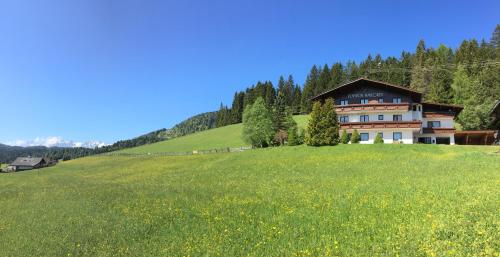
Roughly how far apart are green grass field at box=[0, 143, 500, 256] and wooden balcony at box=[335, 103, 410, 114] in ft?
101

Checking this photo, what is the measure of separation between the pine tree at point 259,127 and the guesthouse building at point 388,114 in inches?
763

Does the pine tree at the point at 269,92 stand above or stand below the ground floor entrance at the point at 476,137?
above

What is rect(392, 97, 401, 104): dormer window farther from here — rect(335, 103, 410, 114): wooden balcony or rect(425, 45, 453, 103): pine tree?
rect(425, 45, 453, 103): pine tree

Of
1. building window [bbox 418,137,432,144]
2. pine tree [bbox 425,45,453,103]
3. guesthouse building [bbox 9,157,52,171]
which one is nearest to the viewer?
building window [bbox 418,137,432,144]

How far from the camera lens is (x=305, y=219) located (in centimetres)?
1314

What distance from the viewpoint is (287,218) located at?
13453 mm

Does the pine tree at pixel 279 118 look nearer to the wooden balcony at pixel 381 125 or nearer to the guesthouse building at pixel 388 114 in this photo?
the guesthouse building at pixel 388 114

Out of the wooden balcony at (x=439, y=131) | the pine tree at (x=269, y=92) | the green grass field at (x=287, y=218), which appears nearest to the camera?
the green grass field at (x=287, y=218)

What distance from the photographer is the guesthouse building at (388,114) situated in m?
53.8

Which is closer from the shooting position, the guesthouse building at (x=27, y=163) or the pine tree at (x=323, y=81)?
the pine tree at (x=323, y=81)

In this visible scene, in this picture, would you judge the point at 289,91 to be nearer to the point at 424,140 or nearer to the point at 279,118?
the point at 279,118

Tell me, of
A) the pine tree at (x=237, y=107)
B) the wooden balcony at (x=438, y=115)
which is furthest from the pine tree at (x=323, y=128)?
the pine tree at (x=237, y=107)

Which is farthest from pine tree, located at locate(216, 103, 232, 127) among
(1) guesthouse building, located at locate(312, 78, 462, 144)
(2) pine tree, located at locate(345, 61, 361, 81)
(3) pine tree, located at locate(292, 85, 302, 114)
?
(1) guesthouse building, located at locate(312, 78, 462, 144)

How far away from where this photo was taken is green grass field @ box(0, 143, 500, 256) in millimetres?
10281
